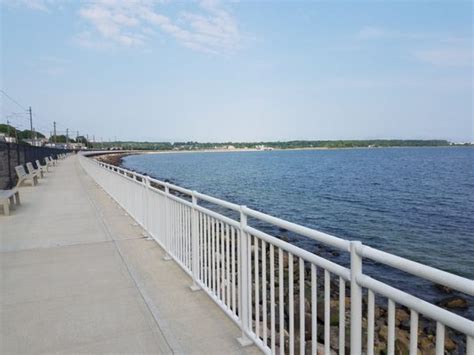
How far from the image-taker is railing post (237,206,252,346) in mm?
3775

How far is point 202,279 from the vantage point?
16.6ft

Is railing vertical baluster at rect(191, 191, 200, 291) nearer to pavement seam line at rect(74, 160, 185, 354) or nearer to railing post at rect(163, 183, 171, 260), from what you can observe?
pavement seam line at rect(74, 160, 185, 354)

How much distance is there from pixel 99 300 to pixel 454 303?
7.47 m

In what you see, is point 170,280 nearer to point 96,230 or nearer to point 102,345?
point 102,345

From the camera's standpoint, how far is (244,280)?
3.83 metres

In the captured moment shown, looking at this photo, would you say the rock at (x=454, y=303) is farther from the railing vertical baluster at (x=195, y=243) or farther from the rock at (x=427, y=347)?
the railing vertical baluster at (x=195, y=243)

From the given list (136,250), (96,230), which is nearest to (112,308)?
(136,250)

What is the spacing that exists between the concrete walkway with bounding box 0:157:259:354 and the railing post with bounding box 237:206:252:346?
0.12 meters

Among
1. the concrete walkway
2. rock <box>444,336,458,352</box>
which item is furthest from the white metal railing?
rock <box>444,336,458,352</box>

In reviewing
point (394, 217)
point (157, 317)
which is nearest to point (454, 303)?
point (157, 317)

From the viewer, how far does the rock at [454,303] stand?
8.54 m

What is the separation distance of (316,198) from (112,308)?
937 inches

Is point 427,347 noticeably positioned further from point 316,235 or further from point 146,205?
point 146,205

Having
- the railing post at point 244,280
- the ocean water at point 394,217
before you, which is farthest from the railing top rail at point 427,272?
the ocean water at point 394,217
